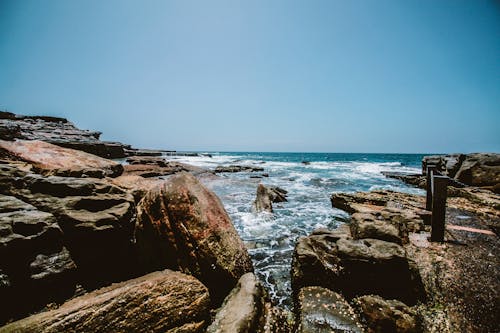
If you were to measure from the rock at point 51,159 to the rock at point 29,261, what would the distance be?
1341 millimetres

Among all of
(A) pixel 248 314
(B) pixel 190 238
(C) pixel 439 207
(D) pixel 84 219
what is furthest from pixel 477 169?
(D) pixel 84 219

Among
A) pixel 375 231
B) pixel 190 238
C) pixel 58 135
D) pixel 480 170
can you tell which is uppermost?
pixel 58 135

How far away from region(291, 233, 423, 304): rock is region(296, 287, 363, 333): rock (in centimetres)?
24

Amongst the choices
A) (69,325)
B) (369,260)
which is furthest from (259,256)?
(69,325)

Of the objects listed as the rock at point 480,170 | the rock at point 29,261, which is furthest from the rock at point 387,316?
the rock at point 480,170

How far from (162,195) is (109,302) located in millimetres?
1787

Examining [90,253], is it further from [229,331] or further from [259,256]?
[259,256]

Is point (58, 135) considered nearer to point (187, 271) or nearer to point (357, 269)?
point (187, 271)

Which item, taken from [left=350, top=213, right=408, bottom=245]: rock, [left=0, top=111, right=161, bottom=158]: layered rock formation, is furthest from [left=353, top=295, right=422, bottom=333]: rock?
[left=0, top=111, right=161, bottom=158]: layered rock formation

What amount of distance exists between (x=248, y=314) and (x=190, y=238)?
144cm

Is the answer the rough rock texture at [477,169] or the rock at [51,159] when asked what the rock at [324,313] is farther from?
the rough rock texture at [477,169]

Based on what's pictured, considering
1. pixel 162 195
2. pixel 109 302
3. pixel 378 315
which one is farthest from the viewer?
pixel 162 195

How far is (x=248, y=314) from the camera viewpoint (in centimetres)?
274

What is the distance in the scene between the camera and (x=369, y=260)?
339 centimetres
